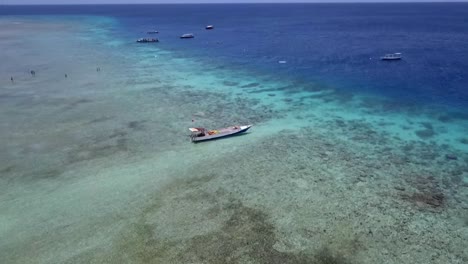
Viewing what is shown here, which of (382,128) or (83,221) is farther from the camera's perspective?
(382,128)

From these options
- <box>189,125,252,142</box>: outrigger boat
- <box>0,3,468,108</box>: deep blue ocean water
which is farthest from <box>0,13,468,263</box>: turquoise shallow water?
<box>0,3,468,108</box>: deep blue ocean water

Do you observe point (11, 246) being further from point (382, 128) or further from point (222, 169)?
point (382, 128)

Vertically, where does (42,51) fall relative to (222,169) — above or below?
above

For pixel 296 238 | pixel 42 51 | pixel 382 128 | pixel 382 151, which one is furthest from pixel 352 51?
pixel 42 51

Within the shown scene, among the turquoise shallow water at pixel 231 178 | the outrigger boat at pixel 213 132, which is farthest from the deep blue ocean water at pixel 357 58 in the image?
the outrigger boat at pixel 213 132

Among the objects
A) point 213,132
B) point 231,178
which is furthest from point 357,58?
point 231,178

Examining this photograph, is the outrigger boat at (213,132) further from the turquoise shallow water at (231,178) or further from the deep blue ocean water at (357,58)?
the deep blue ocean water at (357,58)
